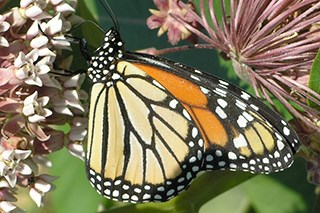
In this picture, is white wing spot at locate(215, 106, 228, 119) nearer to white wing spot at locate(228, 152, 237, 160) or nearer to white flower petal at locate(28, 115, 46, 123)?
white wing spot at locate(228, 152, 237, 160)

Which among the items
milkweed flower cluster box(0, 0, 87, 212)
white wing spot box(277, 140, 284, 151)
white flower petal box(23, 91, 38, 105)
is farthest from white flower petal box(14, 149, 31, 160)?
white wing spot box(277, 140, 284, 151)

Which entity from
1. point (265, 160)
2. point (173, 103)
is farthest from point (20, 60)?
point (265, 160)

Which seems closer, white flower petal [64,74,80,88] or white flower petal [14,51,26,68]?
white flower petal [14,51,26,68]

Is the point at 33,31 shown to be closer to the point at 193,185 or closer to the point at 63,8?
the point at 63,8

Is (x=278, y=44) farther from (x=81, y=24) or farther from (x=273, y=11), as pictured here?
(x=81, y=24)

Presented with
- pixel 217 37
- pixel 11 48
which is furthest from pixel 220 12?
pixel 11 48

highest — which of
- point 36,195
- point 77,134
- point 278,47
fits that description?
point 278,47

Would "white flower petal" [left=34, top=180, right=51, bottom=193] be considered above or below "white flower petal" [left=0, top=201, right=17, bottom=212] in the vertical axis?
above
